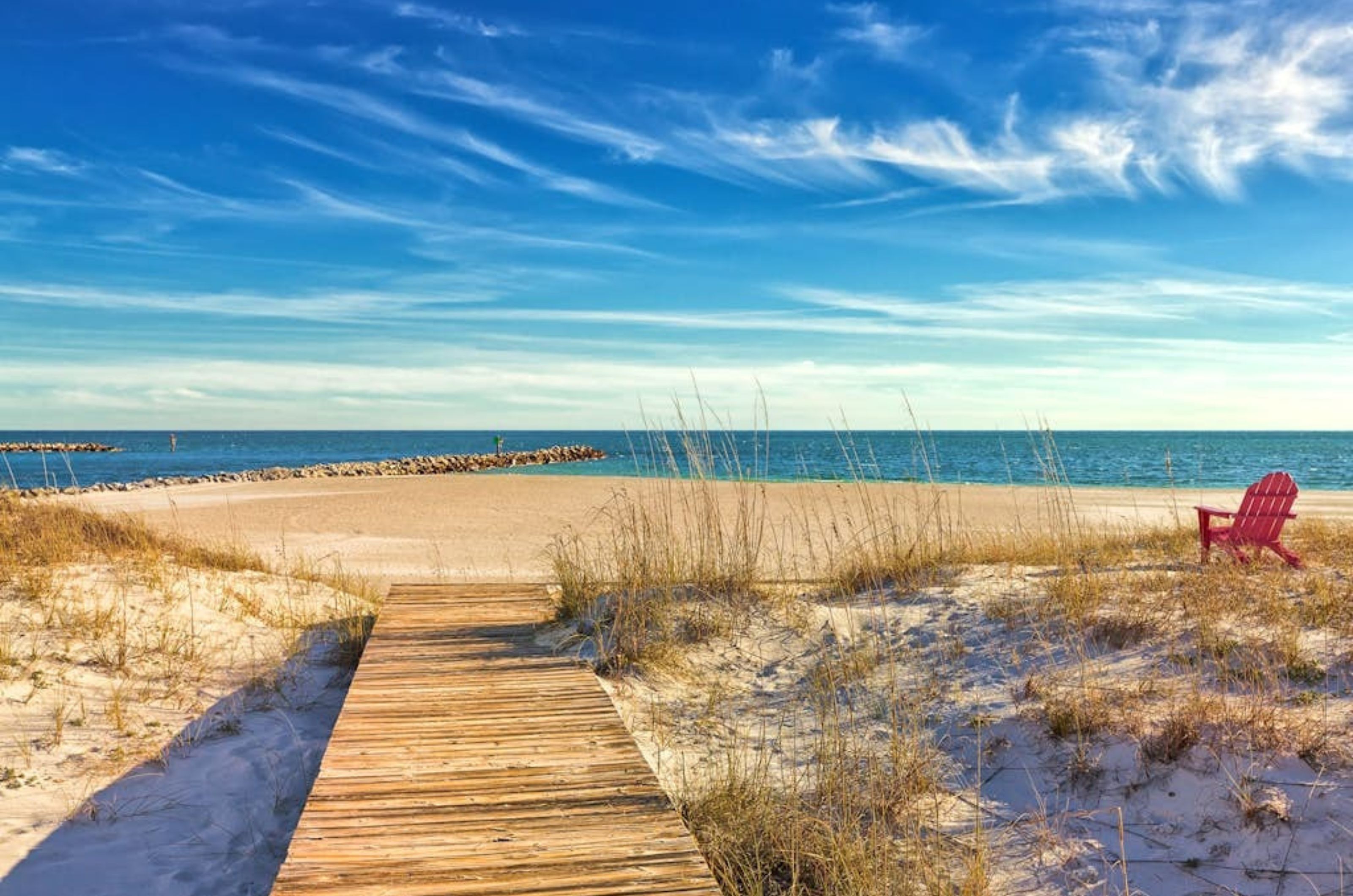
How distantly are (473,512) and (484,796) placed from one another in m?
15.0

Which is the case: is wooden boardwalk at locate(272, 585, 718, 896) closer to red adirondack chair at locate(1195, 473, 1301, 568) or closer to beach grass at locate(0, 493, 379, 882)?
beach grass at locate(0, 493, 379, 882)

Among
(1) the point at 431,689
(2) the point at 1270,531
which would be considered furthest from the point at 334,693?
(2) the point at 1270,531

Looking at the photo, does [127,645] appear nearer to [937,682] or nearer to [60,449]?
[937,682]

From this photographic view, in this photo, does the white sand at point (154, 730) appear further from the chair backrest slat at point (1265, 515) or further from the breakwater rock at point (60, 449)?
the breakwater rock at point (60, 449)

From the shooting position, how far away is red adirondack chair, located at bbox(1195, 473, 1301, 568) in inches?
291

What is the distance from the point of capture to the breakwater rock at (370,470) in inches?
1187

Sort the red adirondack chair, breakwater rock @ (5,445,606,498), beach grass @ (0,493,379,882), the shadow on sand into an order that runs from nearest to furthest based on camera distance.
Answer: the shadow on sand → beach grass @ (0,493,379,882) → the red adirondack chair → breakwater rock @ (5,445,606,498)

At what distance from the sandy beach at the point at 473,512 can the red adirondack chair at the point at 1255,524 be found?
4.09 ft

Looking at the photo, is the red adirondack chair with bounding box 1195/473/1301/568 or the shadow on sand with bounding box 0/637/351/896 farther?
the red adirondack chair with bounding box 1195/473/1301/568

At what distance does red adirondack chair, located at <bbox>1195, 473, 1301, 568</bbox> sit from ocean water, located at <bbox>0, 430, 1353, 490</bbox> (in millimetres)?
1389

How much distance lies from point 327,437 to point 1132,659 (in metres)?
125

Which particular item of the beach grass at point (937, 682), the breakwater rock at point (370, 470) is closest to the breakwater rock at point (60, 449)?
the breakwater rock at point (370, 470)

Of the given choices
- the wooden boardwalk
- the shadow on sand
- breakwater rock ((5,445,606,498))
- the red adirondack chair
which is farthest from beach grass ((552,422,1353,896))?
breakwater rock ((5,445,606,498))

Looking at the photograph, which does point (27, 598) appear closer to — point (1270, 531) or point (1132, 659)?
point (1132, 659)
